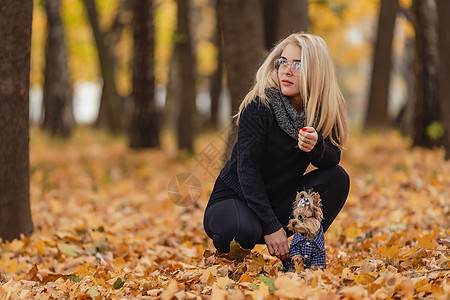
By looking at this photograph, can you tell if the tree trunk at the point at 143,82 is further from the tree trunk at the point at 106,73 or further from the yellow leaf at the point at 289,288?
the yellow leaf at the point at 289,288

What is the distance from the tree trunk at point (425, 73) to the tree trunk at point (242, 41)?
14.1ft

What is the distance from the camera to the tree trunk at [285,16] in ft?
19.2

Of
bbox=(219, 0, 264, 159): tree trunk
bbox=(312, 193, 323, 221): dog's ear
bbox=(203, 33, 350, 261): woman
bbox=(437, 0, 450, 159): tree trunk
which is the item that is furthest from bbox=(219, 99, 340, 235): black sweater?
bbox=(437, 0, 450, 159): tree trunk

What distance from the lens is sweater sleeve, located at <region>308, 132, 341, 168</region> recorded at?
9.84 ft

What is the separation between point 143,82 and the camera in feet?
34.6

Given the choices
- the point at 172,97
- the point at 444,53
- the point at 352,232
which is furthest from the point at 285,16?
the point at 172,97

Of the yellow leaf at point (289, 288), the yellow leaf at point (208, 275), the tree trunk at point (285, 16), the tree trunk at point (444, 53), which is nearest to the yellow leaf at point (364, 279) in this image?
the yellow leaf at point (289, 288)

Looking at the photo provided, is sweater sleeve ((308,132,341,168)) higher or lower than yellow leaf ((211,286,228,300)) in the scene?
higher

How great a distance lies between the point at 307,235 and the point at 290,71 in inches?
39.1

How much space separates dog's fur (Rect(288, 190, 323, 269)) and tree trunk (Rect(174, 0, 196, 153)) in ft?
23.5

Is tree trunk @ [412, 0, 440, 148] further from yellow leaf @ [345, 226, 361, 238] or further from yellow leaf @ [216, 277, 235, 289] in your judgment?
yellow leaf @ [216, 277, 235, 289]

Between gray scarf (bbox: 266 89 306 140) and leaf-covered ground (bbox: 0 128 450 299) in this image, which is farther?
gray scarf (bbox: 266 89 306 140)

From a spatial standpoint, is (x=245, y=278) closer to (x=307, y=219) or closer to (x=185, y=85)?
(x=307, y=219)

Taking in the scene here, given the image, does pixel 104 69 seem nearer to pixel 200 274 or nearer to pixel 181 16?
pixel 181 16
